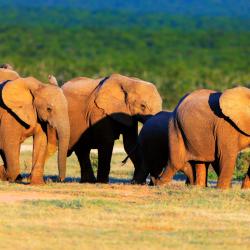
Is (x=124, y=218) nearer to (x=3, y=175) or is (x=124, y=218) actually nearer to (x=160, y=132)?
(x=3, y=175)

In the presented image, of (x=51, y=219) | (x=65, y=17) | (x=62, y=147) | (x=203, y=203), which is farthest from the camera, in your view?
(x=65, y=17)

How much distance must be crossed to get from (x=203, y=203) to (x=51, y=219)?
2.37 meters

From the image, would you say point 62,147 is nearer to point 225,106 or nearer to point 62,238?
point 225,106

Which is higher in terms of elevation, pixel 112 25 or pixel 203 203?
pixel 203 203

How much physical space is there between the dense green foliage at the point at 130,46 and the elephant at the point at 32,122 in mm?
38623

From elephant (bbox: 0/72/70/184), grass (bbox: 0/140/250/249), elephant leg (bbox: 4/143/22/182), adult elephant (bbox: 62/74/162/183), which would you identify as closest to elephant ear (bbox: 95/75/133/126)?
adult elephant (bbox: 62/74/162/183)

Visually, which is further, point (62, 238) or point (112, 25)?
point (112, 25)

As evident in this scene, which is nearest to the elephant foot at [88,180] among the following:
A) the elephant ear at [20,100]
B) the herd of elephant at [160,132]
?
the herd of elephant at [160,132]

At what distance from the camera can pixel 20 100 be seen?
1938cm

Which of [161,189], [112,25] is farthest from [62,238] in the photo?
[112,25]

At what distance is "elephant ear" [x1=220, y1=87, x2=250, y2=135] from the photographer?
739 inches

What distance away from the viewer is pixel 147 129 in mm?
20297

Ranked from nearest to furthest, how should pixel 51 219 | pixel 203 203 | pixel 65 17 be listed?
pixel 51 219 < pixel 203 203 < pixel 65 17

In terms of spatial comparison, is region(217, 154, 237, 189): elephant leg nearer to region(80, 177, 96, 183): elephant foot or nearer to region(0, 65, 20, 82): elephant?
region(80, 177, 96, 183): elephant foot
